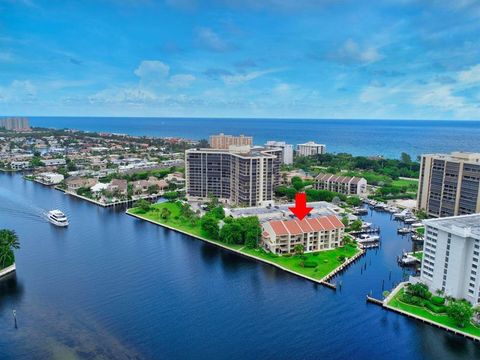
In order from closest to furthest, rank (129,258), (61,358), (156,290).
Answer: (61,358) < (156,290) < (129,258)

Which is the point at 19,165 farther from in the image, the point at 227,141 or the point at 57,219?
the point at 57,219

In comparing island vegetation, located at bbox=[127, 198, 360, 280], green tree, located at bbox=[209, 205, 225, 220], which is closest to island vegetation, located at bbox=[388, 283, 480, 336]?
island vegetation, located at bbox=[127, 198, 360, 280]

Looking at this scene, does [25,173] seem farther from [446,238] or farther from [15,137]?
[446,238]

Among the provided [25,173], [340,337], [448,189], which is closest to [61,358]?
[340,337]

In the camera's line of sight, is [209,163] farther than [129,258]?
Yes

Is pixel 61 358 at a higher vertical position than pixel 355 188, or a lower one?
lower

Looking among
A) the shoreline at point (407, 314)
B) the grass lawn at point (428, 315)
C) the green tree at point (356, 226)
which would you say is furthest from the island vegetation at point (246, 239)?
the grass lawn at point (428, 315)

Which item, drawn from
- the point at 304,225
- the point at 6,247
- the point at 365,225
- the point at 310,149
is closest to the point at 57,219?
the point at 6,247

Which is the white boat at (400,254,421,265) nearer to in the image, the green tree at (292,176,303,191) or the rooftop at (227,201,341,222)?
the rooftop at (227,201,341,222)

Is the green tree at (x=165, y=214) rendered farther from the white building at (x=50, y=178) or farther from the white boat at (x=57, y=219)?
the white building at (x=50, y=178)
